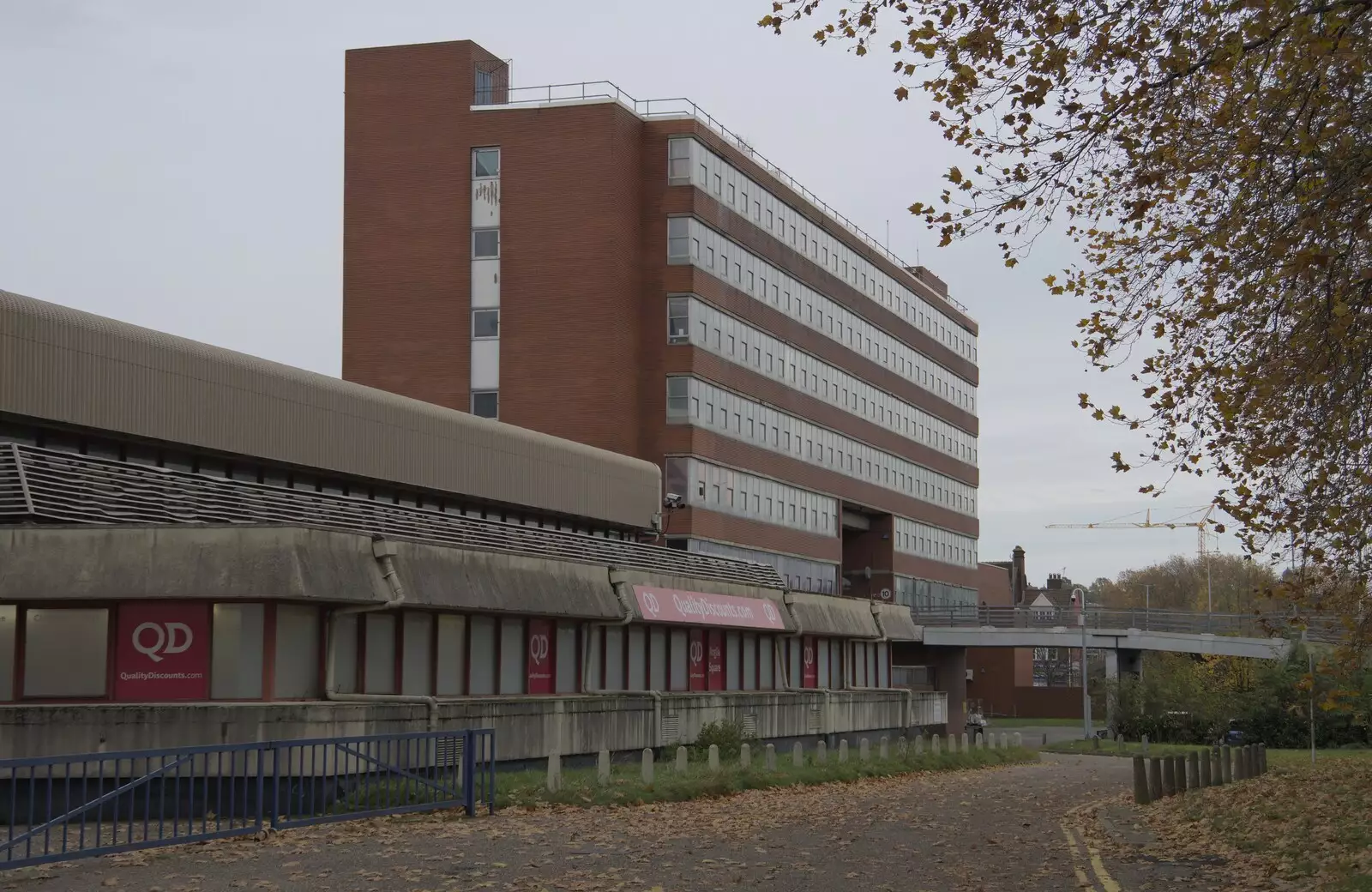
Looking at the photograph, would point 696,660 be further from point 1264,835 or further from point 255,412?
point 1264,835

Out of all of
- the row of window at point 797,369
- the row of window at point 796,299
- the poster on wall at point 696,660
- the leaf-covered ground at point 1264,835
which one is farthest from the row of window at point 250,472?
the leaf-covered ground at point 1264,835

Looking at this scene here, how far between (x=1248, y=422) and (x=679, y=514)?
1738 inches

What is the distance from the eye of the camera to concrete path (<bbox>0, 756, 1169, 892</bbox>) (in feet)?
54.9

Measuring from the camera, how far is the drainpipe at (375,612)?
30781 millimetres

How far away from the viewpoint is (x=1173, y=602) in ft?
551

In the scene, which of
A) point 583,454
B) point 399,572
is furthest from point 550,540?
point 399,572

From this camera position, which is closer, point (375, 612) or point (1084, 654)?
point (375, 612)

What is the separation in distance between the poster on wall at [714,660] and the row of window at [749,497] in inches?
552

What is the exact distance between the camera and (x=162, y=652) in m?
29.0

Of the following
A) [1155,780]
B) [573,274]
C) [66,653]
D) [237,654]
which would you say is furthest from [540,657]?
[573,274]

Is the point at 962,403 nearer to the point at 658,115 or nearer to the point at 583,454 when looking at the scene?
the point at 658,115

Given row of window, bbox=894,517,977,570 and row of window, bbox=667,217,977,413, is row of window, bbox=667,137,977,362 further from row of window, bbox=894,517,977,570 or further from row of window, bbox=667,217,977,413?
row of window, bbox=894,517,977,570

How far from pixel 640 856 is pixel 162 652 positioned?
12794 millimetres

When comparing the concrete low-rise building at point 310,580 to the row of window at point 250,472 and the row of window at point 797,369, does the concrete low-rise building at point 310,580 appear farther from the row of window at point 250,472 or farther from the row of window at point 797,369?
the row of window at point 797,369
